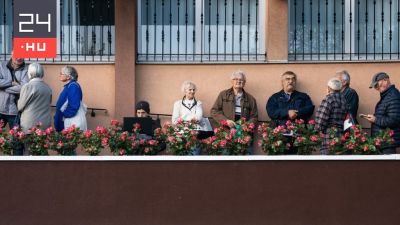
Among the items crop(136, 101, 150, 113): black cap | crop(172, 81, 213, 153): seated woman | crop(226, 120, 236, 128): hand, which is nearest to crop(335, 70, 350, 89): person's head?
crop(226, 120, 236, 128): hand

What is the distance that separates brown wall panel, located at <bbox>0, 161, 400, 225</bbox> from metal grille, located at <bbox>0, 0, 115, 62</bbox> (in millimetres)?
3377

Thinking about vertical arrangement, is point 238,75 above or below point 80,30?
below

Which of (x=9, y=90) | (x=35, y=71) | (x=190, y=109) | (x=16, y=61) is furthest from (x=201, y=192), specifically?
(x=16, y=61)

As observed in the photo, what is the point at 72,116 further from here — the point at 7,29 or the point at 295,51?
the point at 295,51

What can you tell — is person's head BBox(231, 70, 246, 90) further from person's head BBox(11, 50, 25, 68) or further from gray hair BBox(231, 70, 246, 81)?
person's head BBox(11, 50, 25, 68)

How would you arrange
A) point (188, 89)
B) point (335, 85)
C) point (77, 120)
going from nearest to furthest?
1. point (335, 85)
2. point (77, 120)
3. point (188, 89)

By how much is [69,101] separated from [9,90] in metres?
1.01

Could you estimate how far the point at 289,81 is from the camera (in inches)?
648

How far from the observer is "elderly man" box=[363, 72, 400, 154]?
15.4m

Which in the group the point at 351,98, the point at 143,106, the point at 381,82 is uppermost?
the point at 381,82

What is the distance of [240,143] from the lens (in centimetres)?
1444

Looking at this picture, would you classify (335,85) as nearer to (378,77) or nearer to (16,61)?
(378,77)

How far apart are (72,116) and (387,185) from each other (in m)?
4.41

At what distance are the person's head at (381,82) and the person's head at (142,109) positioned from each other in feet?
10.2
